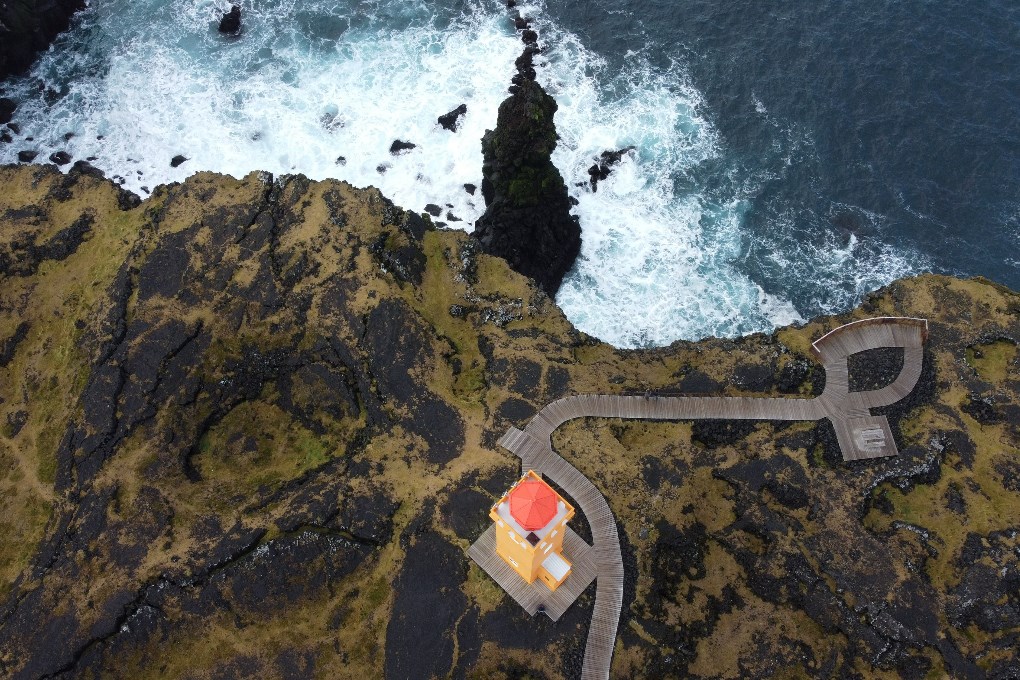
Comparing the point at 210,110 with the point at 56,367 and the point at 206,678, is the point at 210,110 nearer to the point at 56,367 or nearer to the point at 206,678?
the point at 56,367

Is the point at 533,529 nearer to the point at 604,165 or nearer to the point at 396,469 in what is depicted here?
the point at 396,469

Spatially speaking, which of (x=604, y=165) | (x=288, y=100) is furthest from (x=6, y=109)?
(x=604, y=165)

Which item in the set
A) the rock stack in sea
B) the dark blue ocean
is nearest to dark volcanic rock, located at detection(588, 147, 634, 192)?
the dark blue ocean

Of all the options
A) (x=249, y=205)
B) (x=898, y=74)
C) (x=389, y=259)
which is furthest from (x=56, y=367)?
(x=898, y=74)

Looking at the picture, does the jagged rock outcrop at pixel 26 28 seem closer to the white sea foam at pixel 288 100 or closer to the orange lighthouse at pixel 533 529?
the white sea foam at pixel 288 100

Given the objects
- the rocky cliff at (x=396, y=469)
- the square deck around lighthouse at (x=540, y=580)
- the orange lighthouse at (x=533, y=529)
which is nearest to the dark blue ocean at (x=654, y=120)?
the rocky cliff at (x=396, y=469)

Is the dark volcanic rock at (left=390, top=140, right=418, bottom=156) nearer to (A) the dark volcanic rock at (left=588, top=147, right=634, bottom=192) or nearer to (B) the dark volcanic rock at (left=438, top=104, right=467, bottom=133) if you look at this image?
(B) the dark volcanic rock at (left=438, top=104, right=467, bottom=133)
